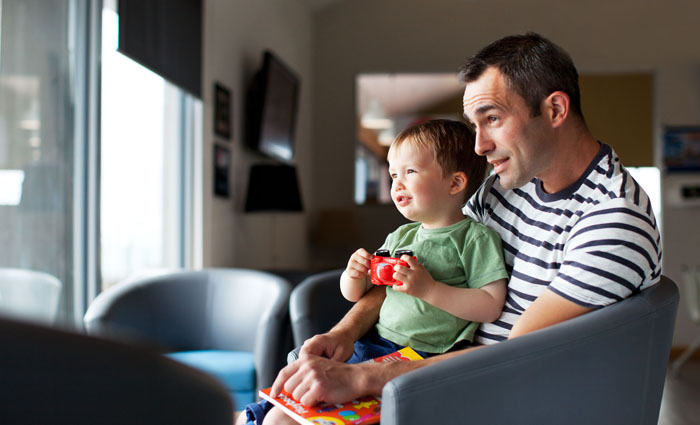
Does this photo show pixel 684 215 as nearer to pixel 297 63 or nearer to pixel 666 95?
pixel 666 95

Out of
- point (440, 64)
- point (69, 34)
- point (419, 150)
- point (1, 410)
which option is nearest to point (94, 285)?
point (69, 34)

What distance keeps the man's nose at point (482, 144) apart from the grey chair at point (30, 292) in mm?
1601

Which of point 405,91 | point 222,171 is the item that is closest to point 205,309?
point 222,171

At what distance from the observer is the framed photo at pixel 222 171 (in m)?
3.82

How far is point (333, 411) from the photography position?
1146mm

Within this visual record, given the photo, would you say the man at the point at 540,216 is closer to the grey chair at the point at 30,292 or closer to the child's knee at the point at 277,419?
the child's knee at the point at 277,419

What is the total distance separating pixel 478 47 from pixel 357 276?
5147 mm

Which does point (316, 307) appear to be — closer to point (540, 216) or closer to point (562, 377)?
point (540, 216)

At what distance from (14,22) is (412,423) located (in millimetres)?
2102

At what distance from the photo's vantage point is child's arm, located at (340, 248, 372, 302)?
141 cm

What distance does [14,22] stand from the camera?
2236mm

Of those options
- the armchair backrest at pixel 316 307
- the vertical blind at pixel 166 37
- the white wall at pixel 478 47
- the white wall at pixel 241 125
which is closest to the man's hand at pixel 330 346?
the armchair backrest at pixel 316 307

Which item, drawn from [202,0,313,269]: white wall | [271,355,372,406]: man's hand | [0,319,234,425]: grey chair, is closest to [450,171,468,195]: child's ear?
[271,355,372,406]: man's hand

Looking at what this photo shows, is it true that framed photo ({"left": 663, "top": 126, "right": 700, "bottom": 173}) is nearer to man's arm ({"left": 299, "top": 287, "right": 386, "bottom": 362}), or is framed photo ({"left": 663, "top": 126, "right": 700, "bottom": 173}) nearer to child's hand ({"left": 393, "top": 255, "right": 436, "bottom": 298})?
man's arm ({"left": 299, "top": 287, "right": 386, "bottom": 362})
